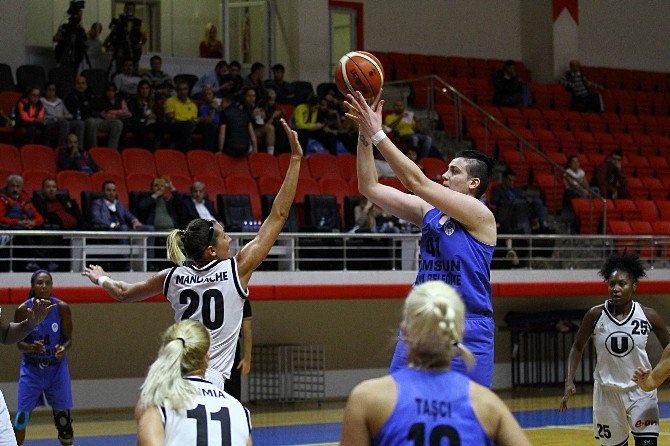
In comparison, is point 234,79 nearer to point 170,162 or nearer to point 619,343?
point 170,162

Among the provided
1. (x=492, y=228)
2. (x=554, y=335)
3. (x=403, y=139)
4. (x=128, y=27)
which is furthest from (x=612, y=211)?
(x=492, y=228)

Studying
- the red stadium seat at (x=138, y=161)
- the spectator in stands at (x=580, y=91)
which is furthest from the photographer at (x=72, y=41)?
the spectator in stands at (x=580, y=91)

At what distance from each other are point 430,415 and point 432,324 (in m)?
0.26

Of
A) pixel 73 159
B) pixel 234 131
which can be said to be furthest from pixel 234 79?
pixel 73 159

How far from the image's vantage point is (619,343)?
7.42m

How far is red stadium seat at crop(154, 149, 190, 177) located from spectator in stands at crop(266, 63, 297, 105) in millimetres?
2990

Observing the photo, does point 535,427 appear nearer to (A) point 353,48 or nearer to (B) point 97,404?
(B) point 97,404

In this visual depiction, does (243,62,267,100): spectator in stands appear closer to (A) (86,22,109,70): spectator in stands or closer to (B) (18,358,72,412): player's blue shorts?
(A) (86,22,109,70): spectator in stands

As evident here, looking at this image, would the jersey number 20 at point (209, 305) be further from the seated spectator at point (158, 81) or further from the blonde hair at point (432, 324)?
the seated spectator at point (158, 81)

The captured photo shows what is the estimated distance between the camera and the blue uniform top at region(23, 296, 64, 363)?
9.47 meters

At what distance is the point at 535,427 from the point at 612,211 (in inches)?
261

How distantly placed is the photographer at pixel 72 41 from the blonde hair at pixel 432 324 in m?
14.4

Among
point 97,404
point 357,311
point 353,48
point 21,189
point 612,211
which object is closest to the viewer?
point 21,189

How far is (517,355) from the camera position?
16.1 meters
